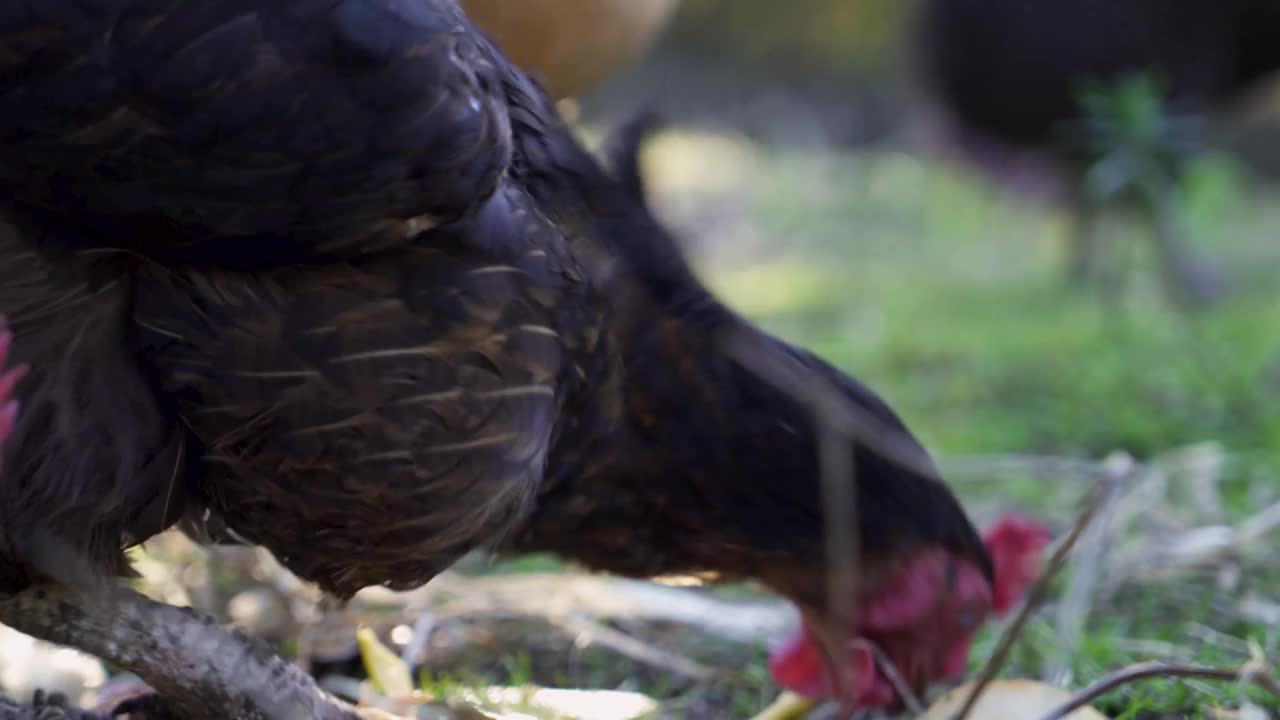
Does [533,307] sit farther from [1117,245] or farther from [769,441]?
[1117,245]

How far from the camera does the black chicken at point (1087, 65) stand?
13.2 feet

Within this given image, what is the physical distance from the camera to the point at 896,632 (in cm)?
151

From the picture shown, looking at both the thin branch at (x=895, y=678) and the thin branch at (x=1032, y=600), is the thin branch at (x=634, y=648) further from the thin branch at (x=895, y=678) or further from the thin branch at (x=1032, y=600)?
the thin branch at (x=1032, y=600)

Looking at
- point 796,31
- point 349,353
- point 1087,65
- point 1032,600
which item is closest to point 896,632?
point 1032,600

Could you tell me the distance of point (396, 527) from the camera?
1260 millimetres

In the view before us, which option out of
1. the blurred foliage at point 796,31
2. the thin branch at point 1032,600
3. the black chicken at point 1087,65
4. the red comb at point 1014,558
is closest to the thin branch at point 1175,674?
the thin branch at point 1032,600

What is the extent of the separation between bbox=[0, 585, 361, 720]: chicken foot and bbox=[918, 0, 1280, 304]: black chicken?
301 centimetres

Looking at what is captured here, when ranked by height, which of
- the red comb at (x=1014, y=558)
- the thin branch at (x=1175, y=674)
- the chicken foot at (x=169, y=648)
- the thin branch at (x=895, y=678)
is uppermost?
the thin branch at (x=1175, y=674)

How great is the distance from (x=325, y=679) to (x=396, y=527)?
1.48 feet

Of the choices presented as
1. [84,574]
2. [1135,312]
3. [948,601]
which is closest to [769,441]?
[948,601]

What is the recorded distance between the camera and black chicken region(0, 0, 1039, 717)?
1.07 meters

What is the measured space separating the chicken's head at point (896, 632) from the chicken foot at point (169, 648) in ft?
1.78

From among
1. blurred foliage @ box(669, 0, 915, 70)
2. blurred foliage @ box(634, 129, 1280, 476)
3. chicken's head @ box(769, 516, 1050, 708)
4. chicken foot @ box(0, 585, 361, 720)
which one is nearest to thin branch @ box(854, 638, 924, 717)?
chicken's head @ box(769, 516, 1050, 708)

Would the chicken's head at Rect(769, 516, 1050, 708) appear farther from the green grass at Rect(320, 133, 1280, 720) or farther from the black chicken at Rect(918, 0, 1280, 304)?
the black chicken at Rect(918, 0, 1280, 304)
